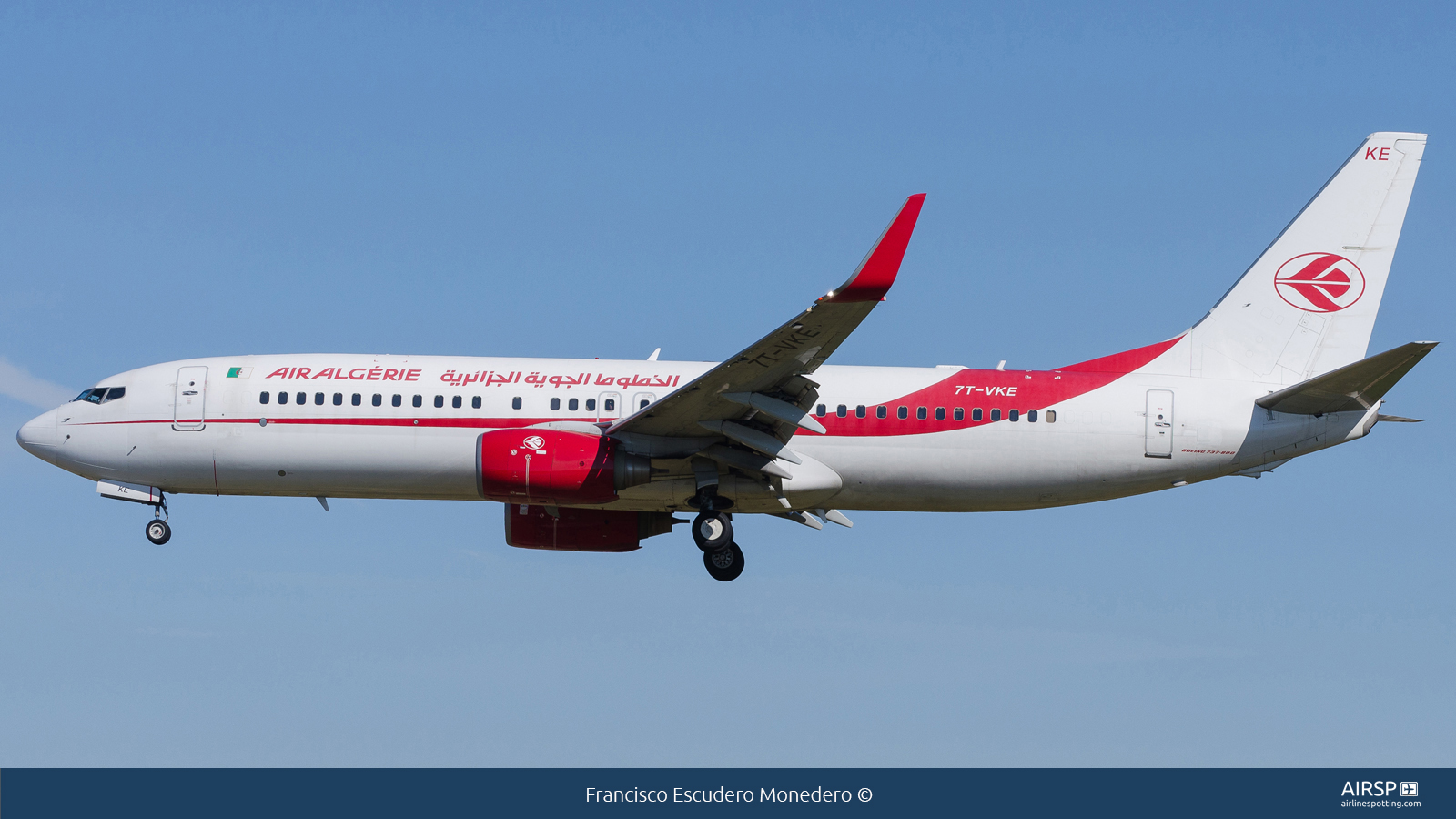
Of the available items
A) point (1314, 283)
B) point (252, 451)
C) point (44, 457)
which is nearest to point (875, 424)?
point (1314, 283)

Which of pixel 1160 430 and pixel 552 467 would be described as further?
pixel 1160 430

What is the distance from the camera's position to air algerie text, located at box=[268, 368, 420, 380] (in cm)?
3038

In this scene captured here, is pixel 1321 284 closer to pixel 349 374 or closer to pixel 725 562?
pixel 725 562

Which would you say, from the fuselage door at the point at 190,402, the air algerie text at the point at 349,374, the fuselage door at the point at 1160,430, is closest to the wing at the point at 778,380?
the air algerie text at the point at 349,374

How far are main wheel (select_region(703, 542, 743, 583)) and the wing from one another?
3.03 meters

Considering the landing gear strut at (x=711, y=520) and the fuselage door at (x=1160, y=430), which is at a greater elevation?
the fuselage door at (x=1160, y=430)

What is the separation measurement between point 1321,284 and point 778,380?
13537 millimetres

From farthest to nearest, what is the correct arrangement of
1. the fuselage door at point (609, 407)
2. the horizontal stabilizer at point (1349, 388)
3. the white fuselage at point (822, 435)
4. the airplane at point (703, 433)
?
the fuselage door at point (609, 407), the white fuselage at point (822, 435), the airplane at point (703, 433), the horizontal stabilizer at point (1349, 388)

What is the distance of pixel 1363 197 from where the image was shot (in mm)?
32438

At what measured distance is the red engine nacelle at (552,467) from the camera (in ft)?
92.7

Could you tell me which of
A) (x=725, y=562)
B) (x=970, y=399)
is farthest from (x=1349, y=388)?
(x=725, y=562)

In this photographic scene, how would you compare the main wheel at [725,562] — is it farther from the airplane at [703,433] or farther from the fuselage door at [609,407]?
the fuselage door at [609,407]

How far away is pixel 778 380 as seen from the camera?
27.3 metres

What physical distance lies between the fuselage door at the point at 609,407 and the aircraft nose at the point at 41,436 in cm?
1234
